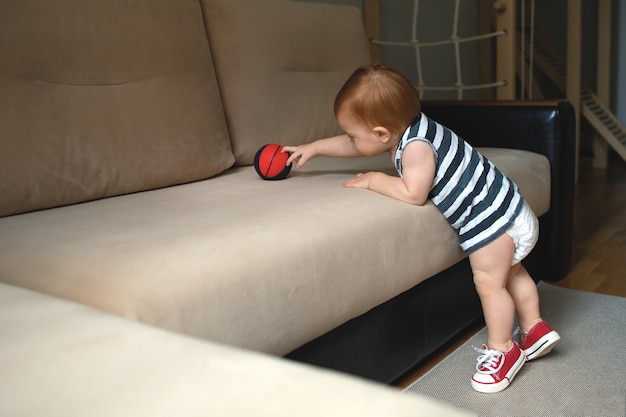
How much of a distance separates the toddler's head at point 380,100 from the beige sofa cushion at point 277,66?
0.56m

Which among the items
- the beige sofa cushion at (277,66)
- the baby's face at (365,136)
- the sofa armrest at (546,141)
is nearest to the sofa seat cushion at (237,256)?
the baby's face at (365,136)

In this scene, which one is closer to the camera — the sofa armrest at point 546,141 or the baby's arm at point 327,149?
the baby's arm at point 327,149

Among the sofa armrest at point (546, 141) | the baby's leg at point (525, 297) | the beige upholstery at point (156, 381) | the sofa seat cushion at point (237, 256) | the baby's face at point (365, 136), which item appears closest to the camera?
the beige upholstery at point (156, 381)

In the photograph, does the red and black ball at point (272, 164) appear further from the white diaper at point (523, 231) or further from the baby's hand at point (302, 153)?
the white diaper at point (523, 231)

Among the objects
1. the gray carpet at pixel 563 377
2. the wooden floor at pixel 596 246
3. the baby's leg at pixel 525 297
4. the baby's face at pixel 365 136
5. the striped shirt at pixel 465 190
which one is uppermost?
the baby's face at pixel 365 136

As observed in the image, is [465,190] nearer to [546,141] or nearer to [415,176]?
[415,176]

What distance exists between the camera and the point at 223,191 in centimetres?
153

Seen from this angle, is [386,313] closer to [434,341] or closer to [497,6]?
[434,341]

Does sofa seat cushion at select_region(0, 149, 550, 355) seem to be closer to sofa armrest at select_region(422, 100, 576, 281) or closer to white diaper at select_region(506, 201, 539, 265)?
white diaper at select_region(506, 201, 539, 265)

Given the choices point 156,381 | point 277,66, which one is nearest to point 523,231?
point 277,66

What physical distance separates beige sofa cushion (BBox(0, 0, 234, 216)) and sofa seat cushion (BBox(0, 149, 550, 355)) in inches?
2.6

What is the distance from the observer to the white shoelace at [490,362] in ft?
4.74

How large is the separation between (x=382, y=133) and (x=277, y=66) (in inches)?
28.3

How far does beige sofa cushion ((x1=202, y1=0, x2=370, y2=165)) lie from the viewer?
1.95 meters
